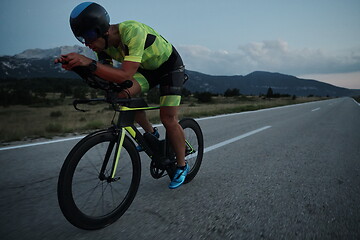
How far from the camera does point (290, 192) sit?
2.51 meters

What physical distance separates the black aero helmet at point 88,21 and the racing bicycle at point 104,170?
392 mm

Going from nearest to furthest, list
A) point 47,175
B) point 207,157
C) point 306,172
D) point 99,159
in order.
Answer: point 99,159, point 47,175, point 306,172, point 207,157

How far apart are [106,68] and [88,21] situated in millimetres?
419

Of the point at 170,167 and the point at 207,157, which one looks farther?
the point at 207,157

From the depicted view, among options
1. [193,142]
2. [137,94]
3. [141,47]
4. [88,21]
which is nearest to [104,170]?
[137,94]

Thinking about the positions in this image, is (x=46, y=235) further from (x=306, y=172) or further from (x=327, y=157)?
(x=327, y=157)

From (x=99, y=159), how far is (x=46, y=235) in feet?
2.15

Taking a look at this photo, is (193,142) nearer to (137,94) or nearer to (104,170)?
(137,94)

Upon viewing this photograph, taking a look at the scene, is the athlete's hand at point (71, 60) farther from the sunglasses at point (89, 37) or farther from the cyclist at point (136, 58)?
the sunglasses at point (89, 37)

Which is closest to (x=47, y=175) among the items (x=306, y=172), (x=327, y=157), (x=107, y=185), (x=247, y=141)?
(x=107, y=185)

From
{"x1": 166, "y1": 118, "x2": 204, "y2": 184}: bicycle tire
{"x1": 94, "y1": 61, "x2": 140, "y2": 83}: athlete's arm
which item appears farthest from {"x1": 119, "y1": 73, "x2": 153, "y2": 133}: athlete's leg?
{"x1": 166, "y1": 118, "x2": 204, "y2": 184}: bicycle tire

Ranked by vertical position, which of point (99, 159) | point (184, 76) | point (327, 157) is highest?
point (184, 76)

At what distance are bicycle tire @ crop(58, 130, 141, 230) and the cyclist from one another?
54 centimetres

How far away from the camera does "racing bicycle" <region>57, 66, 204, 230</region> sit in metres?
1.66
